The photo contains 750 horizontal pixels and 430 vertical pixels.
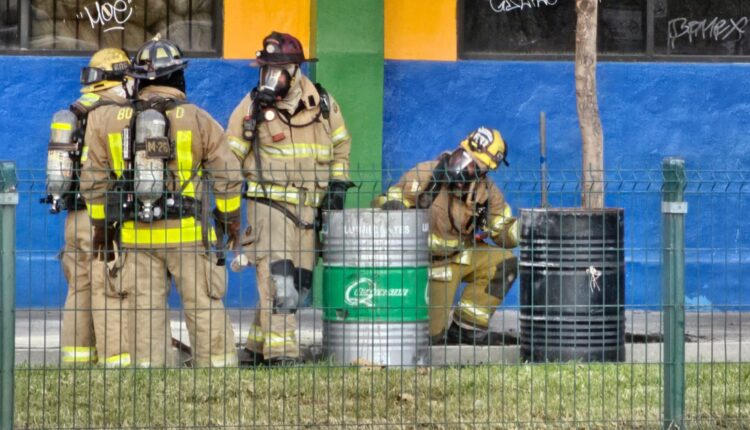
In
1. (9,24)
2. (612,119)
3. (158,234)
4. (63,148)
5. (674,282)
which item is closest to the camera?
(674,282)

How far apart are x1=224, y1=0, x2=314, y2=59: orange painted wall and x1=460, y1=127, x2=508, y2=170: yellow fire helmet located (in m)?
2.44

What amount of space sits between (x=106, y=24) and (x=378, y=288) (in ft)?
15.6

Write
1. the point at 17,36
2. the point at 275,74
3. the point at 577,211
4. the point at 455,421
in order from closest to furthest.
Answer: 1. the point at 455,421
2. the point at 577,211
3. the point at 275,74
4. the point at 17,36

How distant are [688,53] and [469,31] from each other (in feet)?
6.14

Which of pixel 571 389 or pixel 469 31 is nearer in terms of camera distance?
pixel 571 389

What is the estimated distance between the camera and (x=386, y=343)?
7.55 m

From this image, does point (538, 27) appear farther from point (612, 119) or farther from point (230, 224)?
point (230, 224)

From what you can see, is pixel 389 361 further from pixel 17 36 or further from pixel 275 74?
pixel 17 36

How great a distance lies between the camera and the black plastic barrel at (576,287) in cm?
826

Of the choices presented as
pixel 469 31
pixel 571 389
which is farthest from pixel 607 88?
pixel 571 389

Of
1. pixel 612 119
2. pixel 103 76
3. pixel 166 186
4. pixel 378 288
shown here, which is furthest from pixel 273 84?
pixel 612 119

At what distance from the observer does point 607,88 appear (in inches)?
489

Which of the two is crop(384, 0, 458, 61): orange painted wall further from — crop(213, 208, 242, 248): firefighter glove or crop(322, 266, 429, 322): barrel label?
crop(322, 266, 429, 322): barrel label

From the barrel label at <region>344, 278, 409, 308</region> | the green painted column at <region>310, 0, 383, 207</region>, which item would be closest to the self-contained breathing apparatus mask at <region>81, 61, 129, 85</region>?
the barrel label at <region>344, 278, 409, 308</region>
